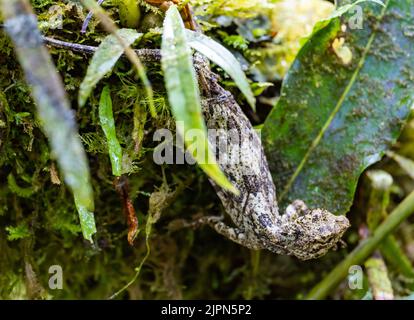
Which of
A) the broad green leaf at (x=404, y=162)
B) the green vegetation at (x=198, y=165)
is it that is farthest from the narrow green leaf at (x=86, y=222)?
the broad green leaf at (x=404, y=162)

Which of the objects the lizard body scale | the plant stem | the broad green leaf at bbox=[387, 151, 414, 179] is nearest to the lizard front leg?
the lizard body scale

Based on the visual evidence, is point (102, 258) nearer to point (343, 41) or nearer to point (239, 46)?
point (239, 46)

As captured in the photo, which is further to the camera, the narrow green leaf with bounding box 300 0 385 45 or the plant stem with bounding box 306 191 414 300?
A: the plant stem with bounding box 306 191 414 300

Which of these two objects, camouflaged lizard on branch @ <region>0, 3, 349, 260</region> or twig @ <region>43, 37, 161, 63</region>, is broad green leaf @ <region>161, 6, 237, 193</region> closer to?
twig @ <region>43, 37, 161, 63</region>

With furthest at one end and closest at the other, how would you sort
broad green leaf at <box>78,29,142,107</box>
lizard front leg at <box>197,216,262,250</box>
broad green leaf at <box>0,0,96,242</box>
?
lizard front leg at <box>197,216,262,250</box>
broad green leaf at <box>78,29,142,107</box>
broad green leaf at <box>0,0,96,242</box>

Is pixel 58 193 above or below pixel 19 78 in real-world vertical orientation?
below

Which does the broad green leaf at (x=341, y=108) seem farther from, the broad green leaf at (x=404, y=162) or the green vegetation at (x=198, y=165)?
the broad green leaf at (x=404, y=162)
